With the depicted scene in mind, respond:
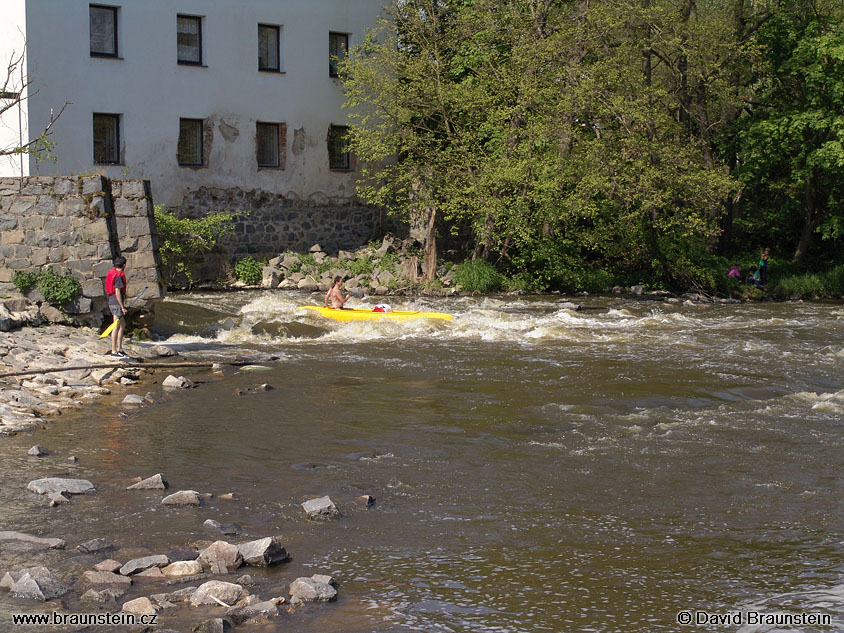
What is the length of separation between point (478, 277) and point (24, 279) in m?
12.6

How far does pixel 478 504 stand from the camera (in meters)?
7.47

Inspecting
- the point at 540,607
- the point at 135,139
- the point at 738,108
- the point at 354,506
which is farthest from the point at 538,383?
the point at 738,108

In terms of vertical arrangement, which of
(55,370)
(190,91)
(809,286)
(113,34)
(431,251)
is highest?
(113,34)

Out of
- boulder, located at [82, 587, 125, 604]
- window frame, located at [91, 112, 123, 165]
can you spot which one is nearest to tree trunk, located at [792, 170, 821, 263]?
window frame, located at [91, 112, 123, 165]

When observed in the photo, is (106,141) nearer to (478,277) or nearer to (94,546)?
(478,277)

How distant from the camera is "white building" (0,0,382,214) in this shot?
21844 millimetres

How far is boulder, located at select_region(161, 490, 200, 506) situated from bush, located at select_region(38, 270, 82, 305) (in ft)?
28.1

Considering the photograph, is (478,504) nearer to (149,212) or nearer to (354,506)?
(354,506)

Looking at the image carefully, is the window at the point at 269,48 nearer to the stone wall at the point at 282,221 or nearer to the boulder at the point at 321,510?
the stone wall at the point at 282,221

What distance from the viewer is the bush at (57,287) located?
1476 centimetres

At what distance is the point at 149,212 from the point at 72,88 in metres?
8.09

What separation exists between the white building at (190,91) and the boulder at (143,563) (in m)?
17.0

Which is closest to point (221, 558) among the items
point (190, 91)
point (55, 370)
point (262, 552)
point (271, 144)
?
point (262, 552)

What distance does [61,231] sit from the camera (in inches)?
592
